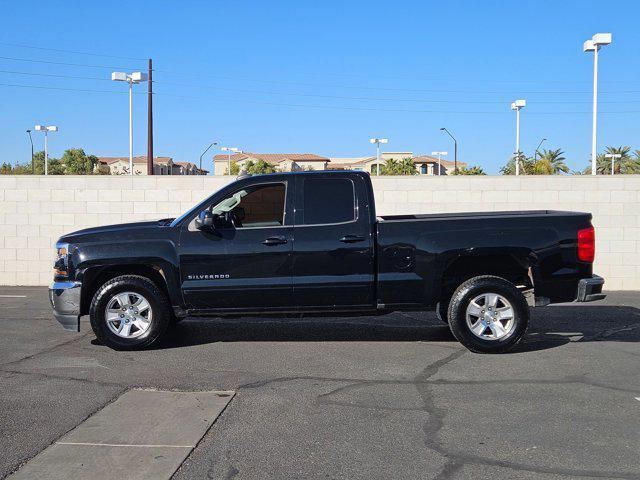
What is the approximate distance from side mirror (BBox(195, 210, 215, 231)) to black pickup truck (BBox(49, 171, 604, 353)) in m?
0.01

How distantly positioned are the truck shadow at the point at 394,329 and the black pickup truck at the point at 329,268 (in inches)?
25.3

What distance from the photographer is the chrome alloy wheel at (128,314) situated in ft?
25.5

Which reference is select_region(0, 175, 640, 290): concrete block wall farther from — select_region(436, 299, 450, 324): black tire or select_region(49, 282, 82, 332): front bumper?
select_region(49, 282, 82, 332): front bumper

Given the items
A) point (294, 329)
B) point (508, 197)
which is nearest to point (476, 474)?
point (294, 329)

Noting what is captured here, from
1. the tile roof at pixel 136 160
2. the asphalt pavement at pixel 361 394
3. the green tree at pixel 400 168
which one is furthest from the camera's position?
the tile roof at pixel 136 160

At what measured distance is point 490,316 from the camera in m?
7.64

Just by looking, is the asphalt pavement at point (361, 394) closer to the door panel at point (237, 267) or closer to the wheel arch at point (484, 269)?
the door panel at point (237, 267)

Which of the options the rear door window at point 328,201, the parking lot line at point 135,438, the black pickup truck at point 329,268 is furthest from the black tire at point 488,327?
the parking lot line at point 135,438

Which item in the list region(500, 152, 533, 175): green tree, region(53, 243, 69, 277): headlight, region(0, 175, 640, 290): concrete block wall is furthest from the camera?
region(500, 152, 533, 175): green tree

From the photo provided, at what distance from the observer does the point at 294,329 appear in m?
9.25

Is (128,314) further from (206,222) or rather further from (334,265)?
(334,265)

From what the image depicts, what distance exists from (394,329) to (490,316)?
186 cm

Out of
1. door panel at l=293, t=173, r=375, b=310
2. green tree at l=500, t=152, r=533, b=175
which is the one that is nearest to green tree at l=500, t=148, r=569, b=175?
green tree at l=500, t=152, r=533, b=175

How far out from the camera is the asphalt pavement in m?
4.44
